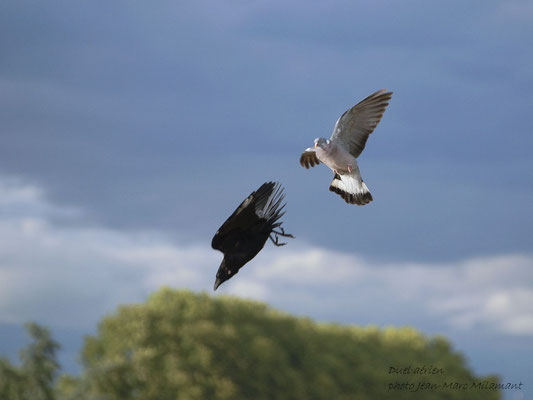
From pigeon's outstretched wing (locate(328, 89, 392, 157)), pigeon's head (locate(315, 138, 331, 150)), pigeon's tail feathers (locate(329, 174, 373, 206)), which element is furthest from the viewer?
pigeon's outstretched wing (locate(328, 89, 392, 157))

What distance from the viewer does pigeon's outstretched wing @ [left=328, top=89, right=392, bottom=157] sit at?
257 inches

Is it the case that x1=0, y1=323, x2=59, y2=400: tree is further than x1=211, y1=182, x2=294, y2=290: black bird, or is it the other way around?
x1=0, y1=323, x2=59, y2=400: tree

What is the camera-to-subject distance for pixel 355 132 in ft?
21.8

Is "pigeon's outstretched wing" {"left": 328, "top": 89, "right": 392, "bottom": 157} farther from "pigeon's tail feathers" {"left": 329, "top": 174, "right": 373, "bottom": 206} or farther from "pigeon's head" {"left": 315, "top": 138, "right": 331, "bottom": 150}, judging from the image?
"pigeon's head" {"left": 315, "top": 138, "right": 331, "bottom": 150}

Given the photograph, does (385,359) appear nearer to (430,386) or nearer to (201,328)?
(430,386)

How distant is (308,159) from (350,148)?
46 centimetres

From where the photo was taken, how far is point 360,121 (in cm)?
676

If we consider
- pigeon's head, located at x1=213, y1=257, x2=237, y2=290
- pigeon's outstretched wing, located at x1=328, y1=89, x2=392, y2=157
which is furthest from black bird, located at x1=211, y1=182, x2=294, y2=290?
pigeon's outstretched wing, located at x1=328, y1=89, x2=392, y2=157

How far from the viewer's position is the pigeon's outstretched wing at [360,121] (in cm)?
652

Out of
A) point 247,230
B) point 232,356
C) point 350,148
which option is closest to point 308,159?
point 350,148

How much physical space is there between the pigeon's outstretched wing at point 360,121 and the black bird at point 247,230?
80.1 inches

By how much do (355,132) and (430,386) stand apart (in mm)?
16008

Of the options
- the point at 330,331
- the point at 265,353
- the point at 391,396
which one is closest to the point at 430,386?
the point at 391,396

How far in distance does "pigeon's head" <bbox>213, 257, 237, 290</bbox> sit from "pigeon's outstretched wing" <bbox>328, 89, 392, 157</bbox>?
7.86 ft
